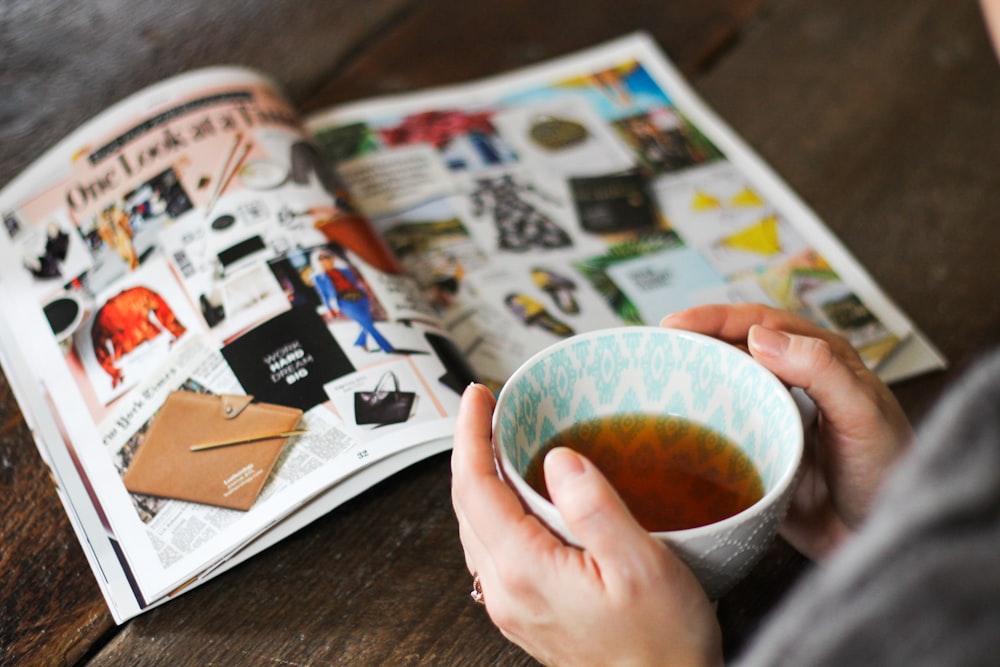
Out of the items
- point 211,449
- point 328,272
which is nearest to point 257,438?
point 211,449

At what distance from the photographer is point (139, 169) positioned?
0.68 m

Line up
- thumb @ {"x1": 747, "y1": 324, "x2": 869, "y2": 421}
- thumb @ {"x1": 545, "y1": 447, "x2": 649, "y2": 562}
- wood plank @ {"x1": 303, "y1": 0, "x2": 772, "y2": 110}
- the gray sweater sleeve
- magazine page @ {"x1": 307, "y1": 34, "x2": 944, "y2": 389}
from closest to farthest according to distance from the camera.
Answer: the gray sweater sleeve, thumb @ {"x1": 545, "y1": 447, "x2": 649, "y2": 562}, thumb @ {"x1": 747, "y1": 324, "x2": 869, "y2": 421}, magazine page @ {"x1": 307, "y1": 34, "x2": 944, "y2": 389}, wood plank @ {"x1": 303, "y1": 0, "x2": 772, "y2": 110}

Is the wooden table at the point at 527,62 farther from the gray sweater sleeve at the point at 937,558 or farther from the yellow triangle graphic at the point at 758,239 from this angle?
the gray sweater sleeve at the point at 937,558

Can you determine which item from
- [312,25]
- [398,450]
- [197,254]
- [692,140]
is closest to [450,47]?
[312,25]

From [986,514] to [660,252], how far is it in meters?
0.48

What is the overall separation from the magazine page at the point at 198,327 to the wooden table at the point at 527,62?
3 cm

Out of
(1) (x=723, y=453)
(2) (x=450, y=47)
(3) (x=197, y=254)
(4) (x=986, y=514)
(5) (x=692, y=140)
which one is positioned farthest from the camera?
(2) (x=450, y=47)

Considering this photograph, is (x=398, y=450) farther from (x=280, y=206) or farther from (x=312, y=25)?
(x=312, y=25)

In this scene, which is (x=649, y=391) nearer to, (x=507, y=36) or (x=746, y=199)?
(x=746, y=199)

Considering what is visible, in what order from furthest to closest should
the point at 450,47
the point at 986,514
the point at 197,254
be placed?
the point at 450,47, the point at 197,254, the point at 986,514

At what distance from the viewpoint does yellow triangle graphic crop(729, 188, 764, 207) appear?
74 centimetres

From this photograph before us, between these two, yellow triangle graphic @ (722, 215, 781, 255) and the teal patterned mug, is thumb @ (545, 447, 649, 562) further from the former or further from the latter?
yellow triangle graphic @ (722, 215, 781, 255)

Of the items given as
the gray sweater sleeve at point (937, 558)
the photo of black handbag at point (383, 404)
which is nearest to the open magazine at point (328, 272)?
the photo of black handbag at point (383, 404)

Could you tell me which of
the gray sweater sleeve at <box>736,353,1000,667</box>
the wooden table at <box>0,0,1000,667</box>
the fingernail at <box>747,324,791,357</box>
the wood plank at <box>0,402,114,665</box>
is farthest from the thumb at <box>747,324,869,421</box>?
the wood plank at <box>0,402,114,665</box>
